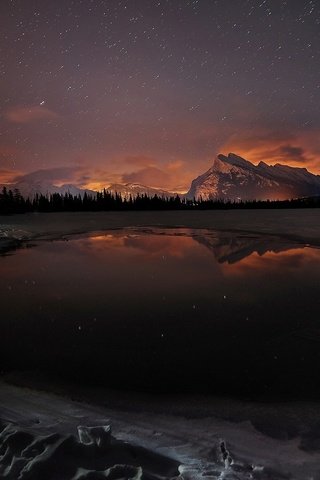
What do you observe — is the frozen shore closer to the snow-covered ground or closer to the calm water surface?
the calm water surface

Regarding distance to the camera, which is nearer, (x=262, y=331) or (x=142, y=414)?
(x=142, y=414)

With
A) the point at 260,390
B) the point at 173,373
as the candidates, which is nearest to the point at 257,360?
the point at 260,390

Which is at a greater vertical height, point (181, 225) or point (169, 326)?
point (181, 225)

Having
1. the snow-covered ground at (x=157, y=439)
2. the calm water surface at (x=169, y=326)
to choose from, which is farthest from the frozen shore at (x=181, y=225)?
the snow-covered ground at (x=157, y=439)

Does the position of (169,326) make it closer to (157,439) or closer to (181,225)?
(157,439)

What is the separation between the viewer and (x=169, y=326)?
8328mm

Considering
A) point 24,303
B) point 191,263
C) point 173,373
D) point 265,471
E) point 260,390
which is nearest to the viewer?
point 265,471

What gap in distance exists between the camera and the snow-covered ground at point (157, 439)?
143 inches

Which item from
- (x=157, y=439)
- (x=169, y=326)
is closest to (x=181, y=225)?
(x=169, y=326)

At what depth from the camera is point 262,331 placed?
25.8 ft

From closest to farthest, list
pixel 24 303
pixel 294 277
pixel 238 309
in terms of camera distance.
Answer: pixel 238 309 → pixel 24 303 → pixel 294 277

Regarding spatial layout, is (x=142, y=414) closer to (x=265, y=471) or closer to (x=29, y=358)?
(x=265, y=471)

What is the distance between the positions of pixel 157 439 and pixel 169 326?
4156 millimetres

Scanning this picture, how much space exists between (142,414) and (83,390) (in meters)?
1.15
